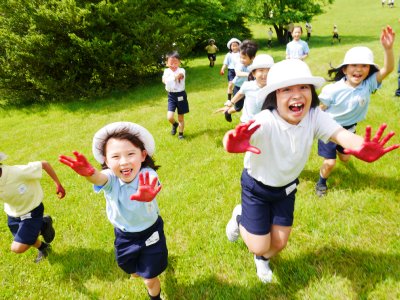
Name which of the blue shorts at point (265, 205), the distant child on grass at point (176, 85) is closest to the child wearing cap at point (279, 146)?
the blue shorts at point (265, 205)

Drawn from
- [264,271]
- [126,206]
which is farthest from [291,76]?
[264,271]

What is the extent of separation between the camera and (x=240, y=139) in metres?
2.43

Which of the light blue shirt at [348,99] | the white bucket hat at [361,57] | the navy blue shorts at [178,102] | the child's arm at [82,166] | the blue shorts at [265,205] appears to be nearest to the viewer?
the child's arm at [82,166]

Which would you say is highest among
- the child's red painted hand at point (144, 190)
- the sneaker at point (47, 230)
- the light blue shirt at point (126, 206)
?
the child's red painted hand at point (144, 190)

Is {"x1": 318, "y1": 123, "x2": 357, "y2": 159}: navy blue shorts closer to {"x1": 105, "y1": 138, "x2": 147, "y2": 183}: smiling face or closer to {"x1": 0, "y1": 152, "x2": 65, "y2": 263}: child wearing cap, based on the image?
{"x1": 105, "y1": 138, "x2": 147, "y2": 183}: smiling face

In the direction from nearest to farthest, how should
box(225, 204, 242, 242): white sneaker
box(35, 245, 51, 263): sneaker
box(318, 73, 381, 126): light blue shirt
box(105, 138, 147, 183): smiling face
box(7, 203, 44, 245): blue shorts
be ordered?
box(105, 138, 147, 183): smiling face < box(225, 204, 242, 242): white sneaker < box(7, 203, 44, 245): blue shorts < box(35, 245, 51, 263): sneaker < box(318, 73, 381, 126): light blue shirt

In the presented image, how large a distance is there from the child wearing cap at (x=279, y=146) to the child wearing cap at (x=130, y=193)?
0.90 metres

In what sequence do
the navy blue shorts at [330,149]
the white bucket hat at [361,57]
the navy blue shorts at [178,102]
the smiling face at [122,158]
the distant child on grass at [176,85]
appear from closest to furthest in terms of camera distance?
the smiling face at [122,158] → the white bucket hat at [361,57] → the navy blue shorts at [330,149] → the distant child on grass at [176,85] → the navy blue shorts at [178,102]

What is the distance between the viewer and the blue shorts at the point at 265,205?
316 cm

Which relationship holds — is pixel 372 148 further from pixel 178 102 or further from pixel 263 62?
pixel 178 102

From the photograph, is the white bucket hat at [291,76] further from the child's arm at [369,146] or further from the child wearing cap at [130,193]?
the child wearing cap at [130,193]

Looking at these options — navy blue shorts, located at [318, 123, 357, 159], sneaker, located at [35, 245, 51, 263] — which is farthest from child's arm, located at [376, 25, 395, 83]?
sneaker, located at [35, 245, 51, 263]

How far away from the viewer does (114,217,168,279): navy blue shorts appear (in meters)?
3.01

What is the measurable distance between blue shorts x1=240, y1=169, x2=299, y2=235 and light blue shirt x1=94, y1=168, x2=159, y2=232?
1027 millimetres
